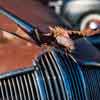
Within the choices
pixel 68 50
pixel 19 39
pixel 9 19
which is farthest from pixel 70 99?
pixel 9 19

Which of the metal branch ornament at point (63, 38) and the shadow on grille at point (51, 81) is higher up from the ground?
the metal branch ornament at point (63, 38)

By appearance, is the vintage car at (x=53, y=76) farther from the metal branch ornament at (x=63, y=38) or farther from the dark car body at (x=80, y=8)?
the dark car body at (x=80, y=8)

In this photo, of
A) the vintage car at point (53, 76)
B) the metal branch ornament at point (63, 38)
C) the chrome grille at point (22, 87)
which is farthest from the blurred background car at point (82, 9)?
the chrome grille at point (22, 87)

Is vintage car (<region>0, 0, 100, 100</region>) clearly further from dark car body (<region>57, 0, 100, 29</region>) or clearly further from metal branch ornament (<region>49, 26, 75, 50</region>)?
dark car body (<region>57, 0, 100, 29</region>)

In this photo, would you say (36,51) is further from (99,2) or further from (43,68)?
(99,2)

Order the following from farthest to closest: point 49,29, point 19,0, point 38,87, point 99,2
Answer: point 99,2 → point 19,0 → point 49,29 → point 38,87

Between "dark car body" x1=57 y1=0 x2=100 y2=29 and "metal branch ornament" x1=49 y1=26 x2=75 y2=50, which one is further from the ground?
"dark car body" x1=57 y1=0 x2=100 y2=29

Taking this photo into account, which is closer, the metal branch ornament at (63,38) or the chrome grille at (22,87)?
the chrome grille at (22,87)

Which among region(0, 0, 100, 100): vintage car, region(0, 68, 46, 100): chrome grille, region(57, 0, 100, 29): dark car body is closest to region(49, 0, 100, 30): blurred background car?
region(57, 0, 100, 29): dark car body
